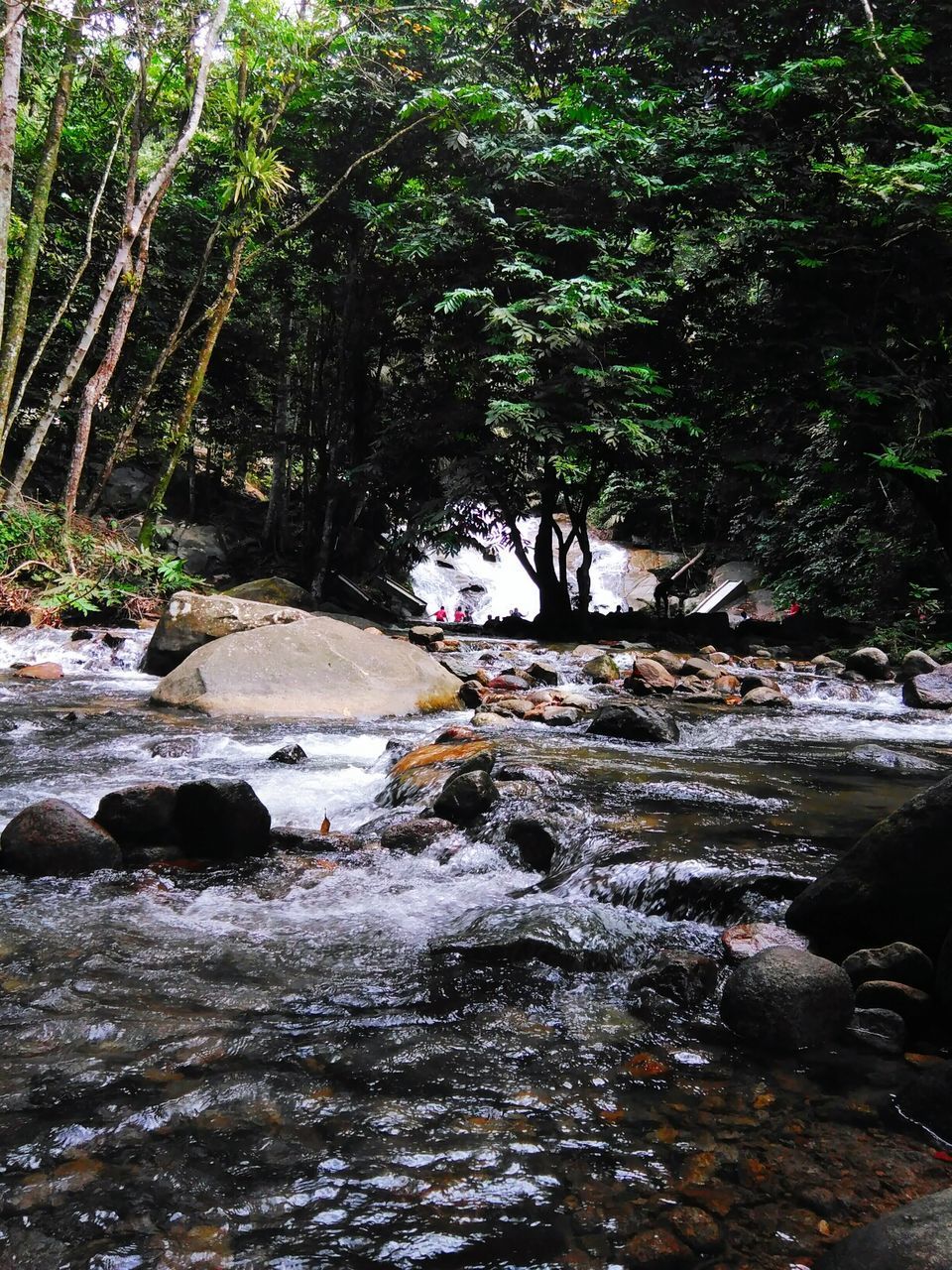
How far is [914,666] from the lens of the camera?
11.2 m

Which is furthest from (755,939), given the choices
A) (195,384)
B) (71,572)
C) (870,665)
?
(195,384)

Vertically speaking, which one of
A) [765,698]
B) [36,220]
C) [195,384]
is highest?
[36,220]

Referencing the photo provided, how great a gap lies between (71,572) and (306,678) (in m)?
5.82

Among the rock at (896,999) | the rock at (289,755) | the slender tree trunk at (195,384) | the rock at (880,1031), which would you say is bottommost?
the rock at (880,1031)

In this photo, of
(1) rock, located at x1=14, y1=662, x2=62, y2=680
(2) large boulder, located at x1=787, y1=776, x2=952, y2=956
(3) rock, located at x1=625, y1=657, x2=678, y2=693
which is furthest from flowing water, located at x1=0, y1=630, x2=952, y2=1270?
(1) rock, located at x1=14, y1=662, x2=62, y2=680

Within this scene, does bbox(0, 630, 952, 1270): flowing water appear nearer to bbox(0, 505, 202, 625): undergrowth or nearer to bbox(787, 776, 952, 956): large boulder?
bbox(787, 776, 952, 956): large boulder

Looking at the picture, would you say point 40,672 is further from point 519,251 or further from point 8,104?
point 519,251

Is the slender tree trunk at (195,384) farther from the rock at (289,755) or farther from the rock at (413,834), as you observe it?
the rock at (413,834)

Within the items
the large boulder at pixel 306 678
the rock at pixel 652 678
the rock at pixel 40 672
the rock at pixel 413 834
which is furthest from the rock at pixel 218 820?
Answer: the rock at pixel 652 678

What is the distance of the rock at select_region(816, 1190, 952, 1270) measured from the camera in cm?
134

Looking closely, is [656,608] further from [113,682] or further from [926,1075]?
[926,1075]

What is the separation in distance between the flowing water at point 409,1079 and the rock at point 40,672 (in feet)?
17.6

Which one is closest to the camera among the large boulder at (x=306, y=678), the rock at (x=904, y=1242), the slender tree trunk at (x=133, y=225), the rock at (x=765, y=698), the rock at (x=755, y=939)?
the rock at (x=904, y=1242)

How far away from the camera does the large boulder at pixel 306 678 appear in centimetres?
747
